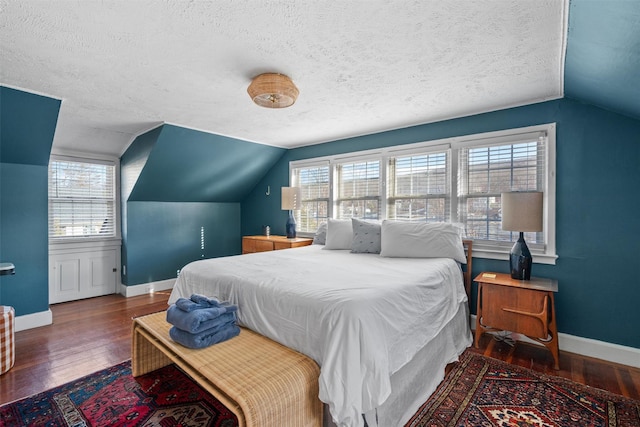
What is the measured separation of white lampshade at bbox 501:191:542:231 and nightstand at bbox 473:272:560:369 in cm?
48

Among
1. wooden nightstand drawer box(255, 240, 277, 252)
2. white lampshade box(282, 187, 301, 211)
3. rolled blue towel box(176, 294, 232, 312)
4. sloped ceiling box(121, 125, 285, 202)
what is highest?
sloped ceiling box(121, 125, 285, 202)

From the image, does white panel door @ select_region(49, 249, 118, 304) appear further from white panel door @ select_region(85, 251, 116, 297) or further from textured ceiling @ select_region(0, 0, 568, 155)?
textured ceiling @ select_region(0, 0, 568, 155)

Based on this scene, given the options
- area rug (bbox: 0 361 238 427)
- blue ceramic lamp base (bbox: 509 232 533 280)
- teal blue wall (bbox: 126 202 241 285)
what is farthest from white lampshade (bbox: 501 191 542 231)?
teal blue wall (bbox: 126 202 241 285)

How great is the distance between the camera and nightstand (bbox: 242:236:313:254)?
4212 millimetres

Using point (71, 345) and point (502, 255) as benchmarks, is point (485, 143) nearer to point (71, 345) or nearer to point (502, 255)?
point (502, 255)

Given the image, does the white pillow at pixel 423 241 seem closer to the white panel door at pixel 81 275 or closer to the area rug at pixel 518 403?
the area rug at pixel 518 403

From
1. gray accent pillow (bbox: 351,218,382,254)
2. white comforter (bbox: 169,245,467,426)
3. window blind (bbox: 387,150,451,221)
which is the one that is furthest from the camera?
window blind (bbox: 387,150,451,221)

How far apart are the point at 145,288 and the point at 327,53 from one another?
434 cm

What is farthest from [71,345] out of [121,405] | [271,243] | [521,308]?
[521,308]

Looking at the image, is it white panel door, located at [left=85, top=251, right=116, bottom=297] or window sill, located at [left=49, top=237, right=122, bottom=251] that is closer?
window sill, located at [left=49, top=237, right=122, bottom=251]

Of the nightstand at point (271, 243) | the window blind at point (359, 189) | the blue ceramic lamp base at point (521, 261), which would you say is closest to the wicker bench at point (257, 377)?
the blue ceramic lamp base at point (521, 261)

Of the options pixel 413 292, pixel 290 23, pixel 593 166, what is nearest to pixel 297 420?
pixel 413 292

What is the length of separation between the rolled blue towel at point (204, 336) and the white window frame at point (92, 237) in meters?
3.38

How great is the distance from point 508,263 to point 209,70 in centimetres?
318
